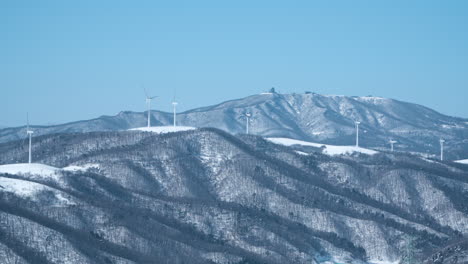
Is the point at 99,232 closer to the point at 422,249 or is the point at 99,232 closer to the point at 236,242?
the point at 236,242

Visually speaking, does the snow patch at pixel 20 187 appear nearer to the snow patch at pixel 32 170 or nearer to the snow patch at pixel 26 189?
the snow patch at pixel 26 189

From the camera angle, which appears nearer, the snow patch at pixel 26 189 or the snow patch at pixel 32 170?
the snow patch at pixel 26 189

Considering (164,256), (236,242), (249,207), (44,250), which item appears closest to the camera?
(44,250)

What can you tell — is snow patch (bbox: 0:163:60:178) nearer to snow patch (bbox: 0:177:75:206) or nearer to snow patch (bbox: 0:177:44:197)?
snow patch (bbox: 0:177:75:206)

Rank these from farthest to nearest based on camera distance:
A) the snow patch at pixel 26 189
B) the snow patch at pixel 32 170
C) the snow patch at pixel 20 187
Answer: the snow patch at pixel 32 170 < the snow patch at pixel 20 187 < the snow patch at pixel 26 189

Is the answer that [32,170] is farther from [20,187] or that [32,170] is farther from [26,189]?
[26,189]

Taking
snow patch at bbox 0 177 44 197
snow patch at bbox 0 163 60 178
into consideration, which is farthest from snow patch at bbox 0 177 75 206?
snow patch at bbox 0 163 60 178

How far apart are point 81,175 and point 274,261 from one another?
54.4 meters

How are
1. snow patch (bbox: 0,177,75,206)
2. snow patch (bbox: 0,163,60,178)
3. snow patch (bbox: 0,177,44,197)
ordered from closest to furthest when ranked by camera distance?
snow patch (bbox: 0,177,75,206), snow patch (bbox: 0,177,44,197), snow patch (bbox: 0,163,60,178)

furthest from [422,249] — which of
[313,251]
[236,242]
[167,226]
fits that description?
[167,226]

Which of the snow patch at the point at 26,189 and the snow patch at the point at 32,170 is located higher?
the snow patch at the point at 32,170

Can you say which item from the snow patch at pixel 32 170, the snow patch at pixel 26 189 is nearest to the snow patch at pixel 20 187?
the snow patch at pixel 26 189

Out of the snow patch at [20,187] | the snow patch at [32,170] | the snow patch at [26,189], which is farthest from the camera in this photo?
Result: the snow patch at [32,170]

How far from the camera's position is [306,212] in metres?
199
